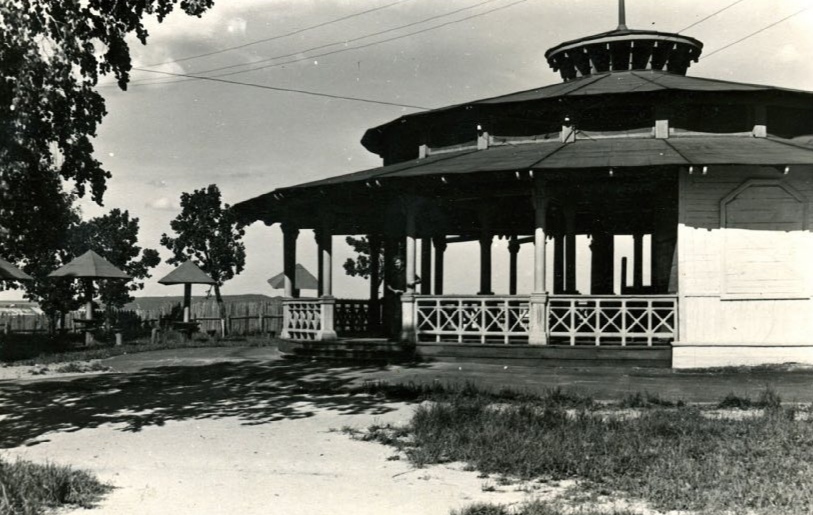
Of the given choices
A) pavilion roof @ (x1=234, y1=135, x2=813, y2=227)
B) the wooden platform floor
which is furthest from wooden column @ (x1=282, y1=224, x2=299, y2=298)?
the wooden platform floor

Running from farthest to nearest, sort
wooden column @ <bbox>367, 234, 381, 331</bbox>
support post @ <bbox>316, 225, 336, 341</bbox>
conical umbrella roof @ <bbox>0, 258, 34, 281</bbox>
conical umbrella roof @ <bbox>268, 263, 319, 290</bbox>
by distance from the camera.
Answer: conical umbrella roof @ <bbox>268, 263, 319, 290</bbox> < conical umbrella roof @ <bbox>0, 258, 34, 281</bbox> < wooden column @ <bbox>367, 234, 381, 331</bbox> < support post @ <bbox>316, 225, 336, 341</bbox>

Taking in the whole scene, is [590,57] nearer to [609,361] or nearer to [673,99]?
[673,99]

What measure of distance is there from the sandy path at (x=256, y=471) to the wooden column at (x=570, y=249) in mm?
10129

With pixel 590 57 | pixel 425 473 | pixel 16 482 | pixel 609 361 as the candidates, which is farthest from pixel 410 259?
pixel 16 482

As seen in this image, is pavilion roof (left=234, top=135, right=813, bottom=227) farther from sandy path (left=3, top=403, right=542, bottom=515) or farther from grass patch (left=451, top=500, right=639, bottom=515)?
grass patch (left=451, top=500, right=639, bottom=515)

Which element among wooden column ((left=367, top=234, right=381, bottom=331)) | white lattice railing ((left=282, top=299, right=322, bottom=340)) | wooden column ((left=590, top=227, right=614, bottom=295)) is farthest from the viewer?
wooden column ((left=367, top=234, right=381, bottom=331))

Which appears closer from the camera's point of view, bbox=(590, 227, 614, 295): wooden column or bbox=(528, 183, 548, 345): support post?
bbox=(528, 183, 548, 345): support post

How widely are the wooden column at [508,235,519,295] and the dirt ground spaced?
11085mm

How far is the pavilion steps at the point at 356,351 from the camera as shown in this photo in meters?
15.9

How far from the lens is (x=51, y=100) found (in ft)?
26.4

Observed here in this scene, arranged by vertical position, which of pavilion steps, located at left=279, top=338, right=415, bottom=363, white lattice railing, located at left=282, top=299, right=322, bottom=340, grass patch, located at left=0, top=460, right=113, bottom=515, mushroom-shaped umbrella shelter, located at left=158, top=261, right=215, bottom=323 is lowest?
grass patch, located at left=0, top=460, right=113, bottom=515

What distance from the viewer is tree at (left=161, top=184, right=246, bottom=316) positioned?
43688 millimetres

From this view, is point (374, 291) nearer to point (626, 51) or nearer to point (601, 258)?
point (601, 258)

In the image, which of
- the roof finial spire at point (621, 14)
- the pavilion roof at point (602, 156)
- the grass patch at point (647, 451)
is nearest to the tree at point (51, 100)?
the grass patch at point (647, 451)
